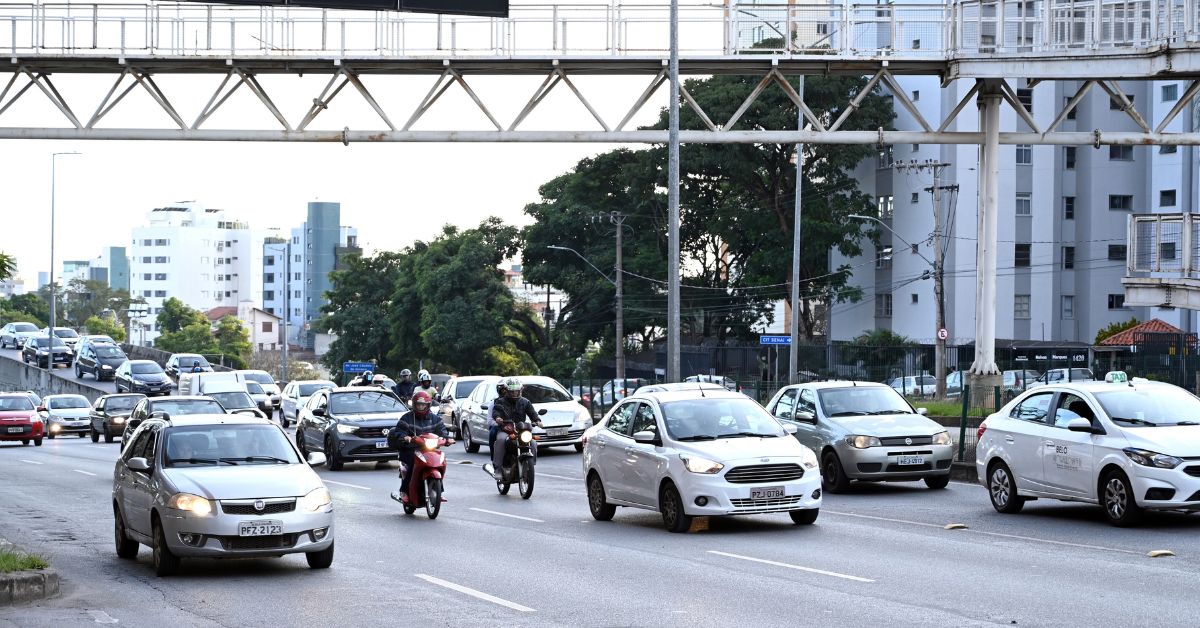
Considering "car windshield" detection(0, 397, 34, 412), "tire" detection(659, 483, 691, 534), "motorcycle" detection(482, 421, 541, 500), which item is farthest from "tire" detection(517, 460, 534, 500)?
"car windshield" detection(0, 397, 34, 412)

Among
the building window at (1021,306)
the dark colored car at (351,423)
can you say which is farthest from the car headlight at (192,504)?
the building window at (1021,306)

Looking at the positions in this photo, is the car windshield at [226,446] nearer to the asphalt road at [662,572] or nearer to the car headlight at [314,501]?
the car headlight at [314,501]

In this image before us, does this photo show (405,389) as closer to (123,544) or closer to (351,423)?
(351,423)

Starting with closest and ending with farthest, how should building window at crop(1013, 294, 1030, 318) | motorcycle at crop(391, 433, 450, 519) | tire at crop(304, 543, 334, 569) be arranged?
1. tire at crop(304, 543, 334, 569)
2. motorcycle at crop(391, 433, 450, 519)
3. building window at crop(1013, 294, 1030, 318)

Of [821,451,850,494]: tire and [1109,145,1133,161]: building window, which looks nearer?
[821,451,850,494]: tire

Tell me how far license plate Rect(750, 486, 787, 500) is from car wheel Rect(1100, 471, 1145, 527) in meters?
3.46

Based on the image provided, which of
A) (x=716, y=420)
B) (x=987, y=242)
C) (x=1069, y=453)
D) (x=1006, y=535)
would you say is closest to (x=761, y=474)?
(x=716, y=420)

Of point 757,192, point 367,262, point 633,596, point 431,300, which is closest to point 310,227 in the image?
point 367,262

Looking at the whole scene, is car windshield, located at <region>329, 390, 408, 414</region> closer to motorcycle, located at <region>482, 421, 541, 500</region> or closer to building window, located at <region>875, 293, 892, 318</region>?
motorcycle, located at <region>482, 421, 541, 500</region>

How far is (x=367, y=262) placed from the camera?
297ft

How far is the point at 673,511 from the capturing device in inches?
676

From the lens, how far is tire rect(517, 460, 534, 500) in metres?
22.1

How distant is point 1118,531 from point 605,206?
186ft

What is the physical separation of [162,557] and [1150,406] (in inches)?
417
